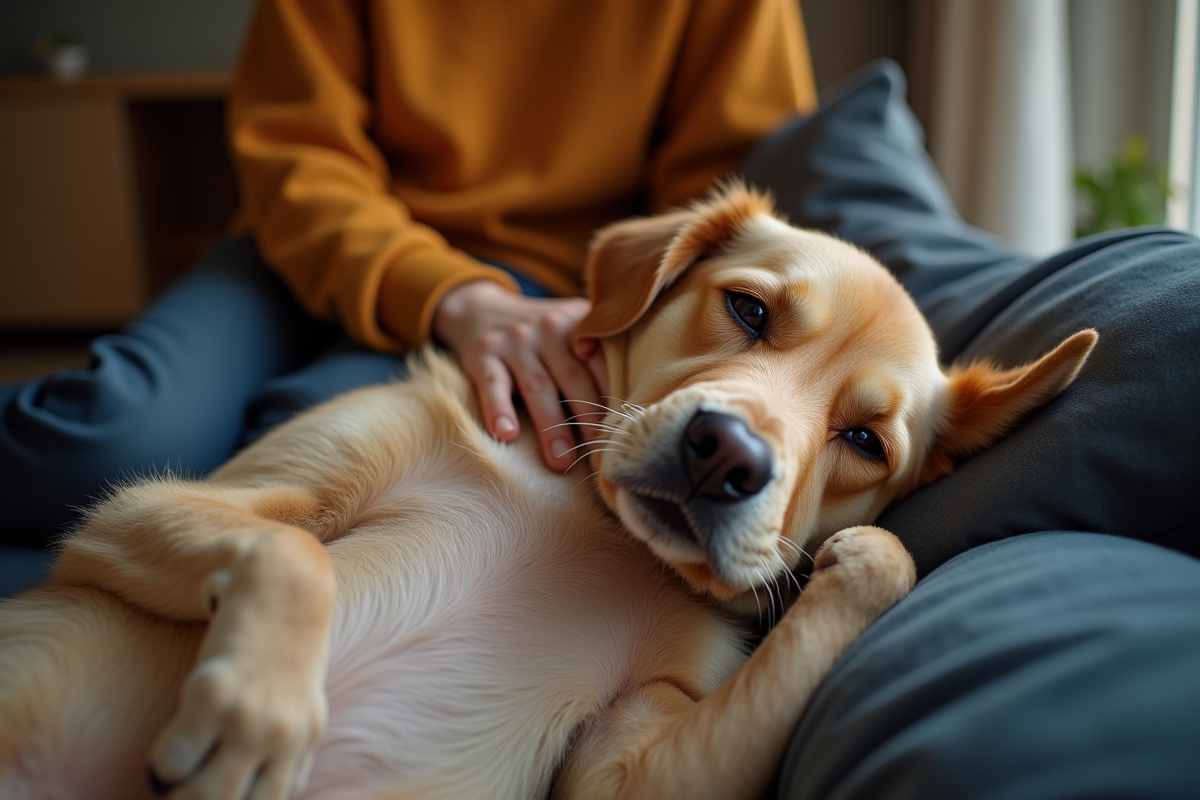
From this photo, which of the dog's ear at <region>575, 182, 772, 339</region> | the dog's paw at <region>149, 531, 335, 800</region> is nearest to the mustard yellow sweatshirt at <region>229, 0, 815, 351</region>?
the dog's ear at <region>575, 182, 772, 339</region>

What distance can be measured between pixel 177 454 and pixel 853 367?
1271 mm

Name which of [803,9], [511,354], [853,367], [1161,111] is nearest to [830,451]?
[853,367]

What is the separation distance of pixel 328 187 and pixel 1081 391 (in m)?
1.65

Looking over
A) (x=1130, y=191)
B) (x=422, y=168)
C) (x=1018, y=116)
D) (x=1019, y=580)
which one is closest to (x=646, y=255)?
(x=1019, y=580)

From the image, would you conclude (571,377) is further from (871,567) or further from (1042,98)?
(1042,98)

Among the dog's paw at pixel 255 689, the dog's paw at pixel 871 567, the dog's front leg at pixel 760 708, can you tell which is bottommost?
the dog's front leg at pixel 760 708

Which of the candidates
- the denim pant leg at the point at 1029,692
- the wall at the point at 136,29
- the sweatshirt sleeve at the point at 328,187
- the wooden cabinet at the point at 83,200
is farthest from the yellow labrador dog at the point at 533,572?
the wall at the point at 136,29

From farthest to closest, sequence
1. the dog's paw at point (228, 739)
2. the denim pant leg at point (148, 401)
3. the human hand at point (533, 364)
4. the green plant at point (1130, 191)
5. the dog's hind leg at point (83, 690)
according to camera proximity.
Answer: the green plant at point (1130, 191)
the denim pant leg at point (148, 401)
the human hand at point (533, 364)
the dog's hind leg at point (83, 690)
the dog's paw at point (228, 739)

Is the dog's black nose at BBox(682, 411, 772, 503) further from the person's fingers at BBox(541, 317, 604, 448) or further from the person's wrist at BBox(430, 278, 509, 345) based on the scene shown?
the person's wrist at BBox(430, 278, 509, 345)

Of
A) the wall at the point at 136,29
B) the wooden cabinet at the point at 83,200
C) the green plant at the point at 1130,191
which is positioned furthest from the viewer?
the wall at the point at 136,29

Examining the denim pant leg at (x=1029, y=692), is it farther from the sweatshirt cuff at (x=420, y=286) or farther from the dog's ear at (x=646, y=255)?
the sweatshirt cuff at (x=420, y=286)

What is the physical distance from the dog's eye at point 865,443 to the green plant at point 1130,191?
2.98m

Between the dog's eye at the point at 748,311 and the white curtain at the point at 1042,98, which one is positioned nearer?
the dog's eye at the point at 748,311

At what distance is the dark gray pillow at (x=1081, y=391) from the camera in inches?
37.9
